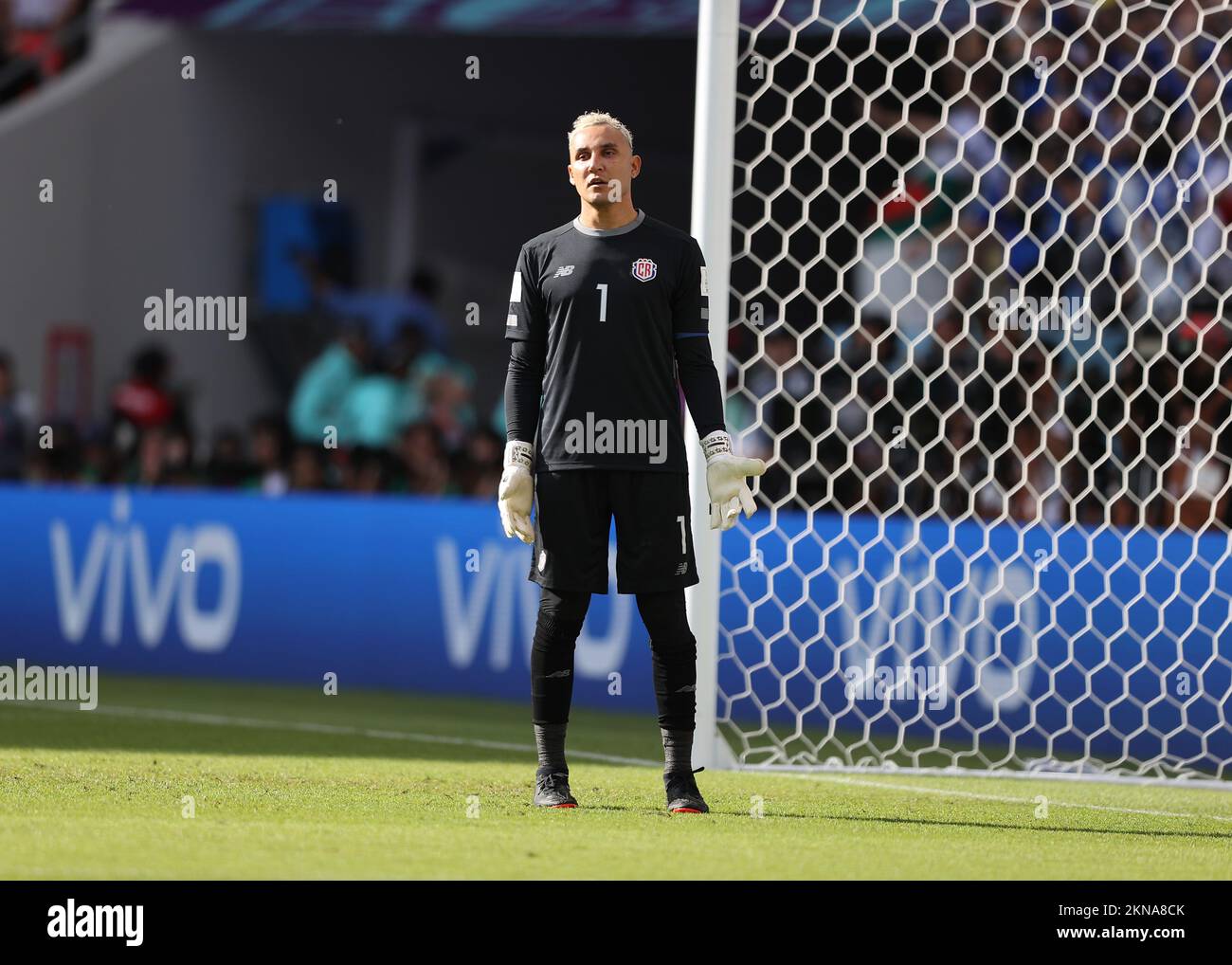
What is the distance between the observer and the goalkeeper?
5.06 m

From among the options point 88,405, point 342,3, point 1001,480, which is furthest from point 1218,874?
point 88,405

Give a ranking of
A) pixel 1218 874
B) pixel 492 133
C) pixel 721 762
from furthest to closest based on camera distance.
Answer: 1. pixel 492 133
2. pixel 721 762
3. pixel 1218 874

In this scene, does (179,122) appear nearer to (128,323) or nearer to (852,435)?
(128,323)

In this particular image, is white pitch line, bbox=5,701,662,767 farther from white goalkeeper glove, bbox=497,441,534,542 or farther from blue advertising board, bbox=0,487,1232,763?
white goalkeeper glove, bbox=497,441,534,542

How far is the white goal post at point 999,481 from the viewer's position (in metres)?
6.92

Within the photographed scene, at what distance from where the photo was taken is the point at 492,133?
16.6 meters

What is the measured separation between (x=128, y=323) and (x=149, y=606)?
7.11 m

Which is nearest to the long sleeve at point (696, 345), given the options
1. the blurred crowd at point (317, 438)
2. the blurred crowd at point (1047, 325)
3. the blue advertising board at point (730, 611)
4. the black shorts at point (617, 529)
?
the black shorts at point (617, 529)

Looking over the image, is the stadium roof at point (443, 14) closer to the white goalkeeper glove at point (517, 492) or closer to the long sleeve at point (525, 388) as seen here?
the long sleeve at point (525, 388)

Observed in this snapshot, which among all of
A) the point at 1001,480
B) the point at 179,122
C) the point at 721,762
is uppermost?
the point at 179,122

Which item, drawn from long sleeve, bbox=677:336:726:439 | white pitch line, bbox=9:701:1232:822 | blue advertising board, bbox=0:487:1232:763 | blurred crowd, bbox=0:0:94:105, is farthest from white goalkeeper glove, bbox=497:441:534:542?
blurred crowd, bbox=0:0:94:105

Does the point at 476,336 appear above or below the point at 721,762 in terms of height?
above

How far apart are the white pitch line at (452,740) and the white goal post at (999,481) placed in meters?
0.38

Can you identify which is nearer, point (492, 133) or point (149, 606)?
point (149, 606)
